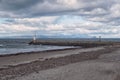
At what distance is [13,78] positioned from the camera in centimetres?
1723

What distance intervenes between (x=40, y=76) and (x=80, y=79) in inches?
108

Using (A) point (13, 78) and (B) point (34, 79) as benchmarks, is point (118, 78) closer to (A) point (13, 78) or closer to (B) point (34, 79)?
(B) point (34, 79)

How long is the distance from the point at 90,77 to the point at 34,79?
3541mm

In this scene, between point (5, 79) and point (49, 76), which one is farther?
point (49, 76)

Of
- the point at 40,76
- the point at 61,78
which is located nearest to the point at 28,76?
the point at 40,76

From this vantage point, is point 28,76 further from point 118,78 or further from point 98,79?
point 118,78

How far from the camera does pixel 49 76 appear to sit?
18.2 metres

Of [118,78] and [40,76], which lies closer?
[118,78]

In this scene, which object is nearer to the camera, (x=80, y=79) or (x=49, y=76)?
(x=80, y=79)

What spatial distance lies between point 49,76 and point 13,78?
93.0 inches

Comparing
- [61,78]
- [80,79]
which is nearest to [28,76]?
[61,78]

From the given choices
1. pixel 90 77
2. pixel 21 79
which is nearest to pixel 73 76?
pixel 90 77

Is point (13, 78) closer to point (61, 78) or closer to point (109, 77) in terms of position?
point (61, 78)

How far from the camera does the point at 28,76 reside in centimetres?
1802
